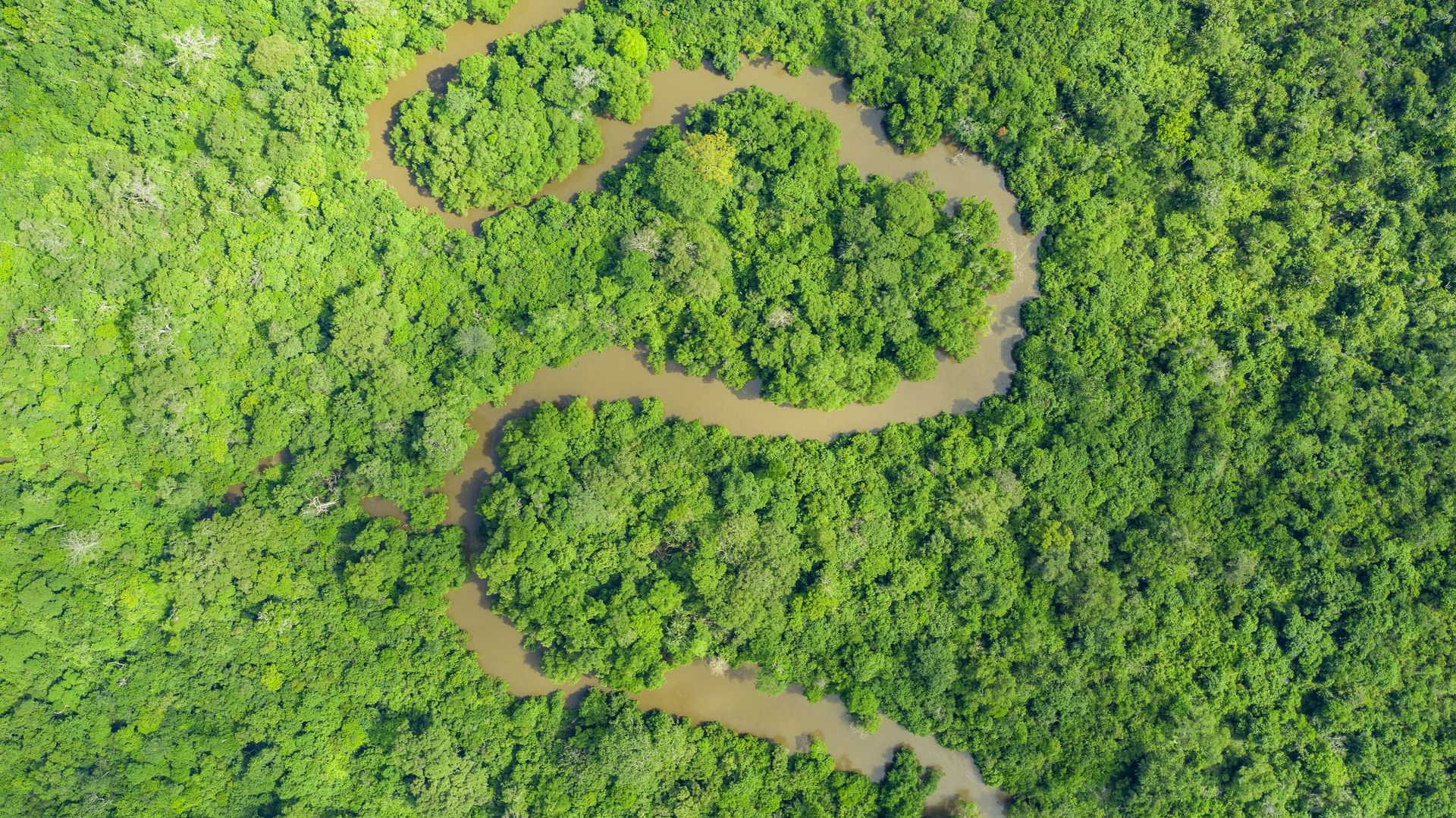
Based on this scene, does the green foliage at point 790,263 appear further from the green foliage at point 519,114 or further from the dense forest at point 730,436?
the green foliage at point 519,114

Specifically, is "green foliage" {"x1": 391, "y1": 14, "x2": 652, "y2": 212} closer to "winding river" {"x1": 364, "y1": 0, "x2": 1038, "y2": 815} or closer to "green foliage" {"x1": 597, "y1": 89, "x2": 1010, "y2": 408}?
"winding river" {"x1": 364, "y1": 0, "x2": 1038, "y2": 815}

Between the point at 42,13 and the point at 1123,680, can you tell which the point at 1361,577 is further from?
the point at 42,13

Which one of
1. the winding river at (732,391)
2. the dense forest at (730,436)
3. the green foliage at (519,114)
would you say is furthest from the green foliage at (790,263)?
the green foliage at (519,114)

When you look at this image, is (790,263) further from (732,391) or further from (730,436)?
(730,436)

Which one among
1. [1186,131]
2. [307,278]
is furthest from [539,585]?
[1186,131]

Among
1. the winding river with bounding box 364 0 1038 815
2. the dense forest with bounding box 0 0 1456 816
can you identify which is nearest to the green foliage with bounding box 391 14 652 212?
the dense forest with bounding box 0 0 1456 816
